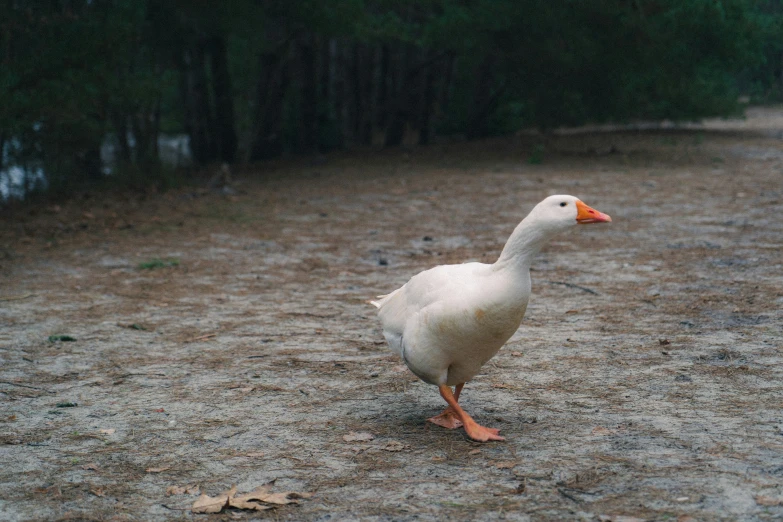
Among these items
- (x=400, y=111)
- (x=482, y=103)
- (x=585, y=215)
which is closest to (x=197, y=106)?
(x=400, y=111)

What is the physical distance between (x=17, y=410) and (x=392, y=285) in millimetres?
3570

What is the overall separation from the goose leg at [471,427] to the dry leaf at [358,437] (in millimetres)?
425

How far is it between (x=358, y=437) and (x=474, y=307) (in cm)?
89

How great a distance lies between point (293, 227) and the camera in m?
10.4

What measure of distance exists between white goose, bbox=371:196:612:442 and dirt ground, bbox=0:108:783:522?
0.35 meters

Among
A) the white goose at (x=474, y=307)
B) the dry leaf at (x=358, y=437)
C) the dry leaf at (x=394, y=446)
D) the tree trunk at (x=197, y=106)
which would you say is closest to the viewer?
the white goose at (x=474, y=307)


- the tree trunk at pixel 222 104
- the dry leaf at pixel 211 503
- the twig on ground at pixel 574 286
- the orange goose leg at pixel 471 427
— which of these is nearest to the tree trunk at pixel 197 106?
the tree trunk at pixel 222 104

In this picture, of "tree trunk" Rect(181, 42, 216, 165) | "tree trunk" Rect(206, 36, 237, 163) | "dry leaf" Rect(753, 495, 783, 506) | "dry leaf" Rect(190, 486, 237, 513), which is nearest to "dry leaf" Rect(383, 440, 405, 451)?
"dry leaf" Rect(190, 486, 237, 513)

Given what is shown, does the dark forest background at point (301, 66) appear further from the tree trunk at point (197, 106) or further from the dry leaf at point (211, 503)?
the dry leaf at point (211, 503)

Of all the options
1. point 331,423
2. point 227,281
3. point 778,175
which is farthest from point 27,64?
point 778,175

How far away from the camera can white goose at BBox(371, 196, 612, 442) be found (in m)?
3.76

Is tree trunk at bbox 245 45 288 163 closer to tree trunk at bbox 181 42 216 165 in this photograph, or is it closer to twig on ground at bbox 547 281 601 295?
tree trunk at bbox 181 42 216 165

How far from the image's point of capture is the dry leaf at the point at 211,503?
3.26 metres

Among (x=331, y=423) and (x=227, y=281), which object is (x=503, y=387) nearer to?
(x=331, y=423)
